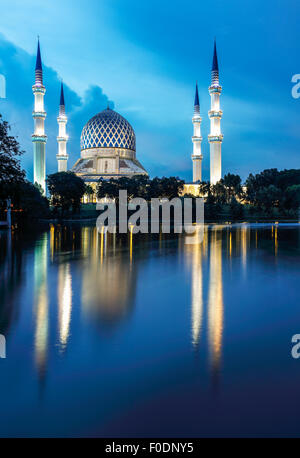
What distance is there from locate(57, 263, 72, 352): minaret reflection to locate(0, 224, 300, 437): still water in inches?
1.1

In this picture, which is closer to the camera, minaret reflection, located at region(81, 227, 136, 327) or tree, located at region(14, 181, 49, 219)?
minaret reflection, located at region(81, 227, 136, 327)

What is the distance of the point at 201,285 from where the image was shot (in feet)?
27.2

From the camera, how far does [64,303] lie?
6.82 metres

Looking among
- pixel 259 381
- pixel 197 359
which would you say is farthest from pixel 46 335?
pixel 259 381

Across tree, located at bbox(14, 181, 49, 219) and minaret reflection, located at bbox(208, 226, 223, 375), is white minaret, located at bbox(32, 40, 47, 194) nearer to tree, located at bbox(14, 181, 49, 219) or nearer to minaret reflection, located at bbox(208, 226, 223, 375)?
tree, located at bbox(14, 181, 49, 219)

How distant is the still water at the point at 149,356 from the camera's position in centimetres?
316

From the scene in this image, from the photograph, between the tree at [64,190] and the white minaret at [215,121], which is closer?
the tree at [64,190]

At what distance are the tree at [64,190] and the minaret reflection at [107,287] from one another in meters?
28.1

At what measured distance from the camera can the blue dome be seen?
72.6 m

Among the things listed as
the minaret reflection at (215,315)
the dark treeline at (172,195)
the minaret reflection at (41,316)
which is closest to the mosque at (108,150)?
the dark treeline at (172,195)

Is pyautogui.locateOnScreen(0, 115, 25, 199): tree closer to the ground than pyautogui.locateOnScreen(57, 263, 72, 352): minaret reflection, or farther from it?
farther from it

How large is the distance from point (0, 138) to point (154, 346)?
622 inches

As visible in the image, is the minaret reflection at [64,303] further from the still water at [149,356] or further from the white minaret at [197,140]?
the white minaret at [197,140]

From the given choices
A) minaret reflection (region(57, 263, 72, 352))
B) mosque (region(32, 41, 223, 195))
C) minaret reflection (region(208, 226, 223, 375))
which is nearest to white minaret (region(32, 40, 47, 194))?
mosque (region(32, 41, 223, 195))
